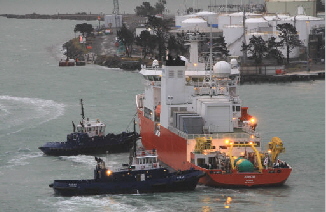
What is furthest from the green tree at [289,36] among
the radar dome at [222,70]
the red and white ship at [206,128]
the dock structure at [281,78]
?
the radar dome at [222,70]

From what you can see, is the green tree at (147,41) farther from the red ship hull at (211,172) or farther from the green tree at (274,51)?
the red ship hull at (211,172)

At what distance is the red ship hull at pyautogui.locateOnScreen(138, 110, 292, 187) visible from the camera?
38281mm

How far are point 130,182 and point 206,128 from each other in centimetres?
451

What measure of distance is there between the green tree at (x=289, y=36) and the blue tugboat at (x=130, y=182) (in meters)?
56.3

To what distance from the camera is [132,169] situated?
38531 mm

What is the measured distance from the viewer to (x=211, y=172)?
38.3 metres

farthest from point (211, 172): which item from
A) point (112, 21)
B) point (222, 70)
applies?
point (112, 21)

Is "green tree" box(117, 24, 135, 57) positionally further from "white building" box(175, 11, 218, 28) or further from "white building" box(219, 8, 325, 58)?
"white building" box(175, 11, 218, 28)

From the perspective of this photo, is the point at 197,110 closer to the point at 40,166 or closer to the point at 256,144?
the point at 256,144

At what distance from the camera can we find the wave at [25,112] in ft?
181

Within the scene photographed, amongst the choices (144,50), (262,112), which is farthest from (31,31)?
(262,112)

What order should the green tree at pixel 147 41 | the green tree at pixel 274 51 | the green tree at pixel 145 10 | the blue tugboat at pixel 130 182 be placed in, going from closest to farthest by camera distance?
the blue tugboat at pixel 130 182
the green tree at pixel 274 51
the green tree at pixel 147 41
the green tree at pixel 145 10

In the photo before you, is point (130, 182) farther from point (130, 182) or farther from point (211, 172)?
point (211, 172)

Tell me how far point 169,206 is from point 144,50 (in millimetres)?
63401
